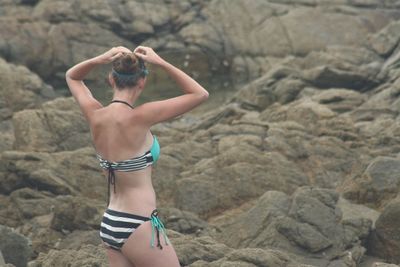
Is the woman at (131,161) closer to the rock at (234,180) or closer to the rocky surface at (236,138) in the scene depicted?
the rocky surface at (236,138)

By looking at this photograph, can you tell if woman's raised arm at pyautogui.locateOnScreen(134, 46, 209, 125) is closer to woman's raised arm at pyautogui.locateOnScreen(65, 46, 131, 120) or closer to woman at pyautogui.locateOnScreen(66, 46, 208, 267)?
woman at pyautogui.locateOnScreen(66, 46, 208, 267)

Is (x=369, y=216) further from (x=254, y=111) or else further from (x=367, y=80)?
(x=367, y=80)

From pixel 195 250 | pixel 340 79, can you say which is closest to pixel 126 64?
pixel 195 250

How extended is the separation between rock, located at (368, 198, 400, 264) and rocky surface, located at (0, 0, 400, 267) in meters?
0.03

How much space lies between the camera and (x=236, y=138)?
2497cm

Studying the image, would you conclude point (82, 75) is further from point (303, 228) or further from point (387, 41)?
point (387, 41)

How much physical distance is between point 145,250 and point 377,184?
12232 millimetres

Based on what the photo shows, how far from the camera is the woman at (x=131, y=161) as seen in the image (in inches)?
283

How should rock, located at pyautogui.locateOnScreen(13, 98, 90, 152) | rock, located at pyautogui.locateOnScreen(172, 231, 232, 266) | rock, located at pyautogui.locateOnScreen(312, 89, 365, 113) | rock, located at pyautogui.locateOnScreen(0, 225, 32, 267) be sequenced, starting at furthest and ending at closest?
rock, located at pyautogui.locateOnScreen(312, 89, 365, 113) → rock, located at pyautogui.locateOnScreen(13, 98, 90, 152) → rock, located at pyautogui.locateOnScreen(0, 225, 32, 267) → rock, located at pyautogui.locateOnScreen(172, 231, 232, 266)

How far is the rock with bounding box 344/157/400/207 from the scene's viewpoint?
18.4m

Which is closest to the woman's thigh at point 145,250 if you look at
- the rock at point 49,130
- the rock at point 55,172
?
the rock at point 55,172

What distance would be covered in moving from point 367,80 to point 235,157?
54.5 feet

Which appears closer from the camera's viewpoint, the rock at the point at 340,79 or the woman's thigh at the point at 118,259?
the woman's thigh at the point at 118,259

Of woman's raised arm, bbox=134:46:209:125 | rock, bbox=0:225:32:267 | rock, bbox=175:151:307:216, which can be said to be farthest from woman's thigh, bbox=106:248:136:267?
rock, bbox=175:151:307:216
